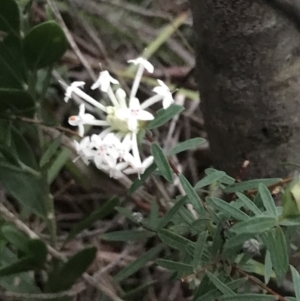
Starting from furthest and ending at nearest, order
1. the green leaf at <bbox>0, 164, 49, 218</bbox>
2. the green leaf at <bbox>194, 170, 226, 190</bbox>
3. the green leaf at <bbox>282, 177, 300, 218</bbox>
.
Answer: the green leaf at <bbox>0, 164, 49, 218</bbox> → the green leaf at <bbox>194, 170, 226, 190</bbox> → the green leaf at <bbox>282, 177, 300, 218</bbox>

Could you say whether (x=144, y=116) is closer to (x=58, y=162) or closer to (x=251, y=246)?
(x=251, y=246)

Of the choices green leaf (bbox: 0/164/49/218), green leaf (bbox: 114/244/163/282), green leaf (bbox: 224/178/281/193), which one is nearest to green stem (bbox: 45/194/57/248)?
green leaf (bbox: 0/164/49/218)

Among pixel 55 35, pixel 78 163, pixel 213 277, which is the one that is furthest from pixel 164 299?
pixel 55 35

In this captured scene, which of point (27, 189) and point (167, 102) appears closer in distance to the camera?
point (167, 102)

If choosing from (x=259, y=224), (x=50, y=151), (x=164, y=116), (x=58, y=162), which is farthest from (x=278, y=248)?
(x=58, y=162)

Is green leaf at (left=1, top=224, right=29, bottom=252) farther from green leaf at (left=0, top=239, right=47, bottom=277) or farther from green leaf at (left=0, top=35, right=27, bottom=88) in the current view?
green leaf at (left=0, top=35, right=27, bottom=88)
